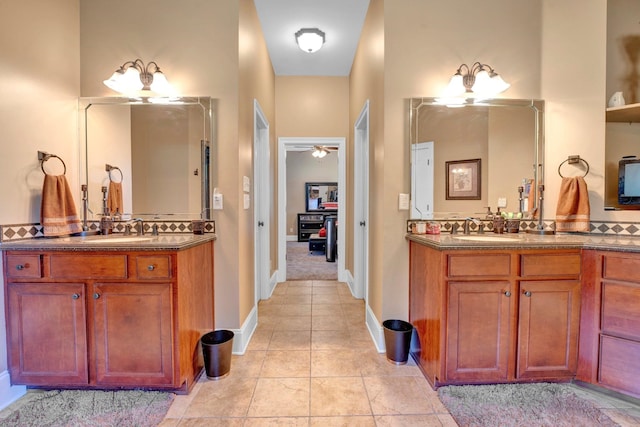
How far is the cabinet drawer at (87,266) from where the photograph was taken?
171 cm

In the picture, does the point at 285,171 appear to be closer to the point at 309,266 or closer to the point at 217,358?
the point at 309,266

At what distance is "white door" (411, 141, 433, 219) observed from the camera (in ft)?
7.47

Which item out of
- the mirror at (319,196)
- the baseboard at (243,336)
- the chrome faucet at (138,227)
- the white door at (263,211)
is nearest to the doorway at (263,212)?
the white door at (263,211)

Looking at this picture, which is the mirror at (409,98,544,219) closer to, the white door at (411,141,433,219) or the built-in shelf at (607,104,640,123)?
the white door at (411,141,433,219)

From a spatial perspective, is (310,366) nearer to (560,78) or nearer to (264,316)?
(264,316)

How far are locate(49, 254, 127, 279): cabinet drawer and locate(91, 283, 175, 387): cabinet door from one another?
7 cm

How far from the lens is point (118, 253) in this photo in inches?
67.1

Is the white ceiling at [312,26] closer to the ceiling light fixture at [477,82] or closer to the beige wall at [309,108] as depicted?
the beige wall at [309,108]

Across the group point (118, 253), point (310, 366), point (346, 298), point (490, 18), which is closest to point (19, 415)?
point (118, 253)

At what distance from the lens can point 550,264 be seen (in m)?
1.79

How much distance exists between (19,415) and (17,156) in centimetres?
144

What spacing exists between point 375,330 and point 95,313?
190 centimetres

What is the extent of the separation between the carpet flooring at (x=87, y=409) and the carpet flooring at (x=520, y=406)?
5.28ft

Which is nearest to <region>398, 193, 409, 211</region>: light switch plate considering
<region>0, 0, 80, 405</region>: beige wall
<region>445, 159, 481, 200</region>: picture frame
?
<region>445, 159, 481, 200</region>: picture frame
